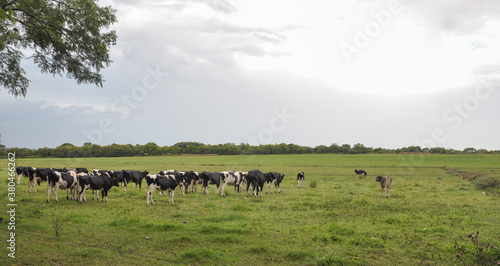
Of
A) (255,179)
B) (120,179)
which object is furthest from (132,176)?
(255,179)

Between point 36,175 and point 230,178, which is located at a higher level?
point 36,175

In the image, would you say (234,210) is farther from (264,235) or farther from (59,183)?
(59,183)

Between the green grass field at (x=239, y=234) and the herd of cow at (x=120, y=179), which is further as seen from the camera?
the herd of cow at (x=120, y=179)

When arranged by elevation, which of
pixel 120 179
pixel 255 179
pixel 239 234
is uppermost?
pixel 255 179

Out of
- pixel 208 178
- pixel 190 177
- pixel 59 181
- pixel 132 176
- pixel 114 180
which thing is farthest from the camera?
pixel 132 176

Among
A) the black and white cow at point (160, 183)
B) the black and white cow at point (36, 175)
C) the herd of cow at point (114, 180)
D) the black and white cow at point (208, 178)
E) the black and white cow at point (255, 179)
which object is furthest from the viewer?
the black and white cow at point (208, 178)

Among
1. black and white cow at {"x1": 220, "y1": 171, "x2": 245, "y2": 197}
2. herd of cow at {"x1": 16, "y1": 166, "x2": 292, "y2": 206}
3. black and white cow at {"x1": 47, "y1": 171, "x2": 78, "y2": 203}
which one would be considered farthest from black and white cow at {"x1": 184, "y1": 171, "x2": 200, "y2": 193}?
black and white cow at {"x1": 47, "y1": 171, "x2": 78, "y2": 203}

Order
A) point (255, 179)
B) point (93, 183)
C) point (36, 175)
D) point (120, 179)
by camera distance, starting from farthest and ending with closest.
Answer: point (120, 179) → point (255, 179) → point (36, 175) → point (93, 183)

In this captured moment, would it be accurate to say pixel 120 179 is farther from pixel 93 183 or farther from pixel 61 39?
pixel 61 39

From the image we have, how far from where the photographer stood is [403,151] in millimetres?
113438

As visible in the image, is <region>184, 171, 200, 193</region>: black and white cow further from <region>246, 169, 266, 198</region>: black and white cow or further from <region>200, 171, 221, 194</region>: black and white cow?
<region>246, 169, 266, 198</region>: black and white cow

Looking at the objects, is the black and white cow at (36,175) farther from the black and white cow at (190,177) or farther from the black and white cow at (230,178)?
the black and white cow at (230,178)

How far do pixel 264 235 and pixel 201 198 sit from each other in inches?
399

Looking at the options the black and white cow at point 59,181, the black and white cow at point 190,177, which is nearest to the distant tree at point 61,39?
the black and white cow at point 59,181
